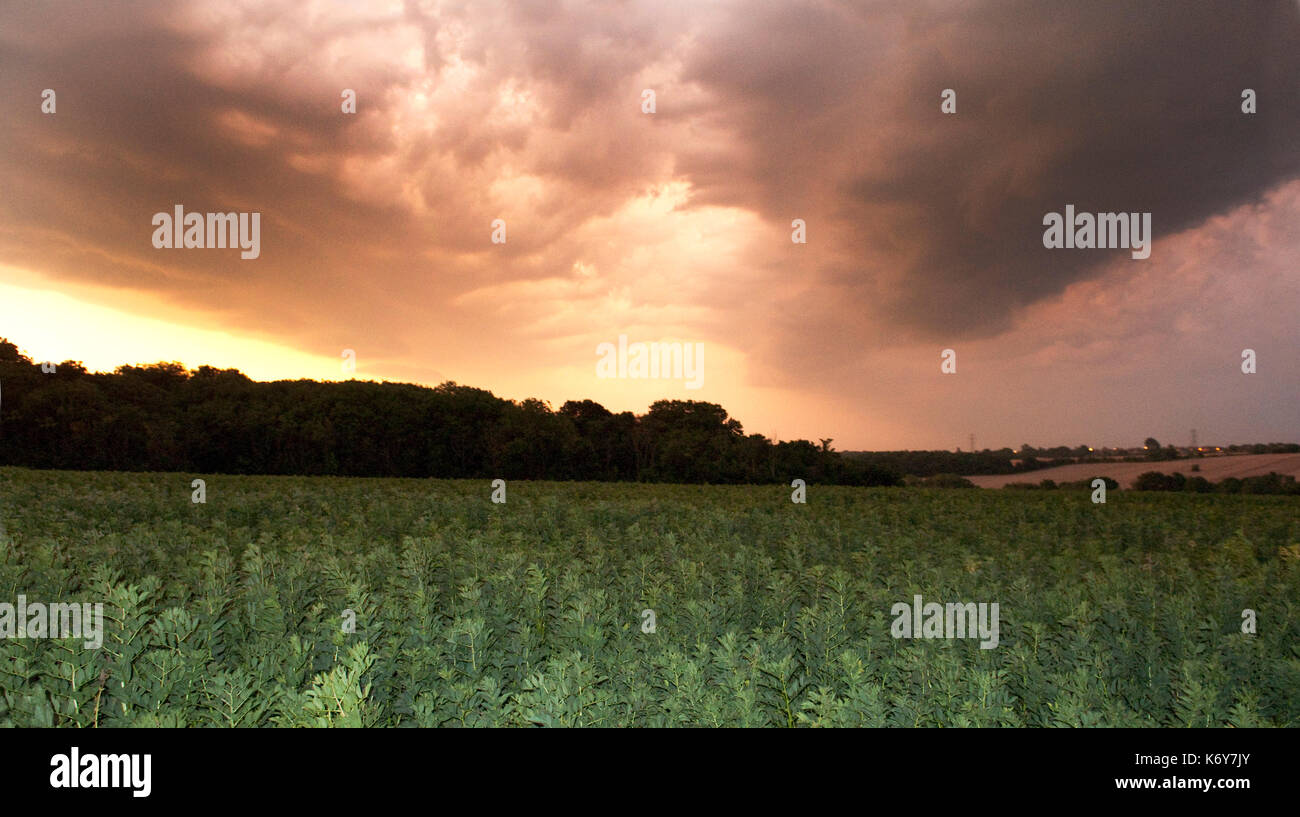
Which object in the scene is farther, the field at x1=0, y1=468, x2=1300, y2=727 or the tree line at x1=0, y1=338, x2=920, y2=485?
the tree line at x1=0, y1=338, x2=920, y2=485

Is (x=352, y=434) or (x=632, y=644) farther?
(x=352, y=434)

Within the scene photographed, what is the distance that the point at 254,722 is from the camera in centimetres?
379

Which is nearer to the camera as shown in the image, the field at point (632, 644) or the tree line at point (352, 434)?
the field at point (632, 644)

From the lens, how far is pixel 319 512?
16578 millimetres

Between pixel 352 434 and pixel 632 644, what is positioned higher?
pixel 352 434

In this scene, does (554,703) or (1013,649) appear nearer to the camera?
(554,703)

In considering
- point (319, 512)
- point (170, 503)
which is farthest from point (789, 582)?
point (170, 503)

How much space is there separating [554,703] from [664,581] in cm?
349

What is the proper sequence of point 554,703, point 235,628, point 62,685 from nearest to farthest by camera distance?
point 554,703 < point 62,685 < point 235,628
